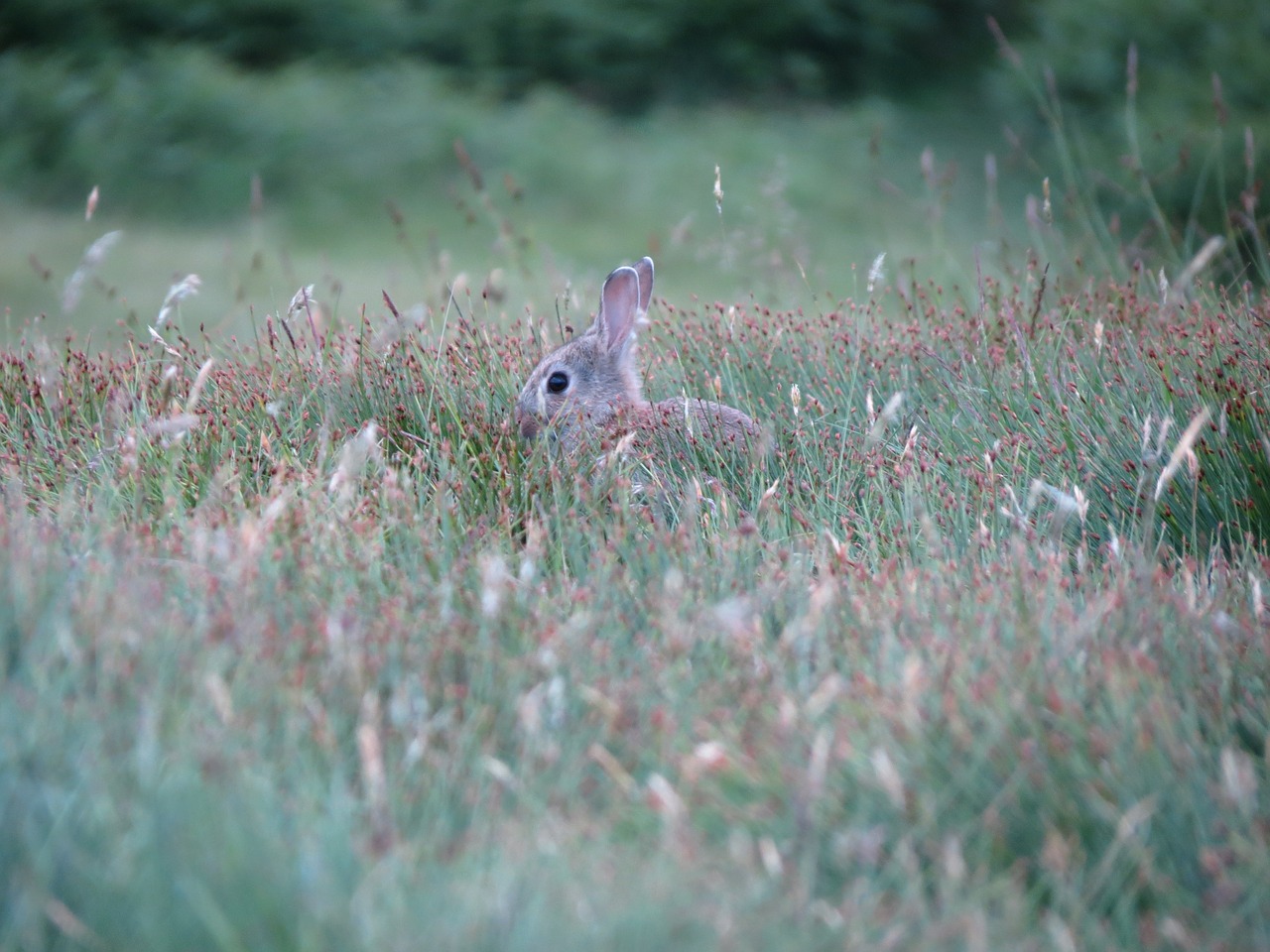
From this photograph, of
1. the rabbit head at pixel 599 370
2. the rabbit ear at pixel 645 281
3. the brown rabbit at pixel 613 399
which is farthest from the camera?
the rabbit ear at pixel 645 281

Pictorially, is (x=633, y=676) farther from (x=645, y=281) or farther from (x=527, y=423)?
(x=645, y=281)

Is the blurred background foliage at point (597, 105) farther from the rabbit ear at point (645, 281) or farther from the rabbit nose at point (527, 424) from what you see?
the rabbit nose at point (527, 424)

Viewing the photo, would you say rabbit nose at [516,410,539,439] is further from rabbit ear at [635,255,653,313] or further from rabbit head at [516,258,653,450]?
rabbit ear at [635,255,653,313]

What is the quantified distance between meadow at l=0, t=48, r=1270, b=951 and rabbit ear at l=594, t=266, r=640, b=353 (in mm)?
1160

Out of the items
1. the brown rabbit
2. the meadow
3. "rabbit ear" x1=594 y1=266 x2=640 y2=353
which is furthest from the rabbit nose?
"rabbit ear" x1=594 y1=266 x2=640 y2=353

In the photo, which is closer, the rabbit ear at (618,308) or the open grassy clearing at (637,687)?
the open grassy clearing at (637,687)

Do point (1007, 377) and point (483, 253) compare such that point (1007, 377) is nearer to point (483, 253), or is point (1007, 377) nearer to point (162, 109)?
point (483, 253)

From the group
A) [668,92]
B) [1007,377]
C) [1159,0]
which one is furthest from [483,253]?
[1007,377]

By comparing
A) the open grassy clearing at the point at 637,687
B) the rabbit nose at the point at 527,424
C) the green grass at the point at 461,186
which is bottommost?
the green grass at the point at 461,186

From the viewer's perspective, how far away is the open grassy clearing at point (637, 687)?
6.09ft

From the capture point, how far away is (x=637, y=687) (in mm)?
2406

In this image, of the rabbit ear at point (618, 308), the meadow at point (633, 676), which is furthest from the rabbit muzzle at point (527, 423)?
the rabbit ear at point (618, 308)

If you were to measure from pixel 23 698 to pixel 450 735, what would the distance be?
0.73 metres

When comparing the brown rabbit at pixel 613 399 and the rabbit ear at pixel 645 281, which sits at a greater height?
the rabbit ear at pixel 645 281
